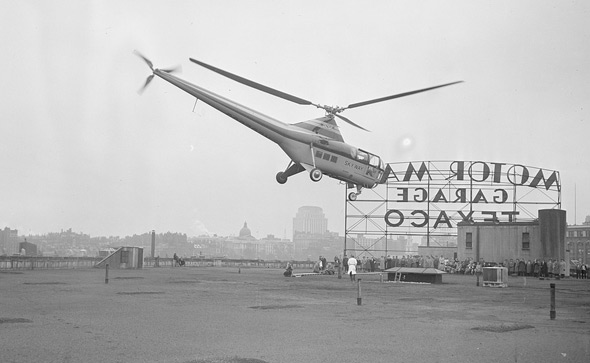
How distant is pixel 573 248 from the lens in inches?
5659

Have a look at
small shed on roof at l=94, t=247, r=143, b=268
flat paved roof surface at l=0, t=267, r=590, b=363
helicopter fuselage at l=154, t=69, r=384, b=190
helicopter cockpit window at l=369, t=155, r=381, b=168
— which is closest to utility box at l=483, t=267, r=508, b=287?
flat paved roof surface at l=0, t=267, r=590, b=363

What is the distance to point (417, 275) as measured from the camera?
3641 centimetres

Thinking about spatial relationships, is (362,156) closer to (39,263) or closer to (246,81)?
(246,81)

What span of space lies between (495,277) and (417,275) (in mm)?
5108

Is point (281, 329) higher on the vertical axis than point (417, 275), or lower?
higher

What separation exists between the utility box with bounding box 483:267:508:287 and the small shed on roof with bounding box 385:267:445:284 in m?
3.36

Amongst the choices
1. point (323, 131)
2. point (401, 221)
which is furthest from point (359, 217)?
point (323, 131)

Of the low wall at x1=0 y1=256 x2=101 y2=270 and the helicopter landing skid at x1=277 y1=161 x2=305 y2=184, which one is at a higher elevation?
the helicopter landing skid at x1=277 y1=161 x2=305 y2=184

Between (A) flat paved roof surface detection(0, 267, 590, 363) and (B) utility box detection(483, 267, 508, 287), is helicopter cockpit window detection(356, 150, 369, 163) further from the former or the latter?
(A) flat paved roof surface detection(0, 267, 590, 363)

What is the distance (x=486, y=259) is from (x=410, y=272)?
26041mm

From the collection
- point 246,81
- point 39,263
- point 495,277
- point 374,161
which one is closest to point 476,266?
point 374,161

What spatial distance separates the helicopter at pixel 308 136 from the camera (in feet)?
110

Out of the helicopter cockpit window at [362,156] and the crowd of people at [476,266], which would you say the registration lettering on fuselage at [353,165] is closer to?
the helicopter cockpit window at [362,156]

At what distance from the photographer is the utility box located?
32281 mm
